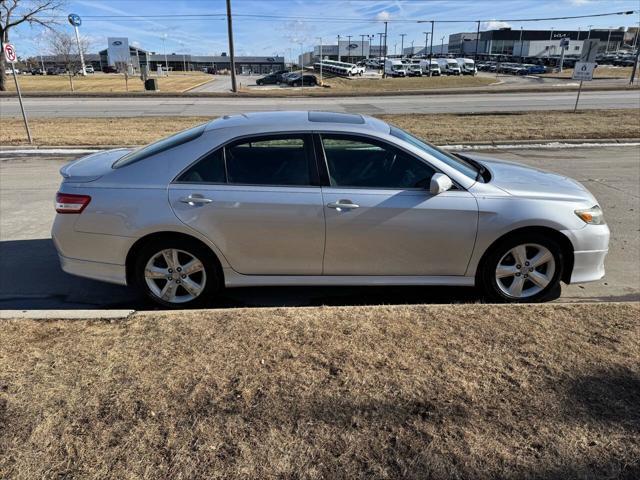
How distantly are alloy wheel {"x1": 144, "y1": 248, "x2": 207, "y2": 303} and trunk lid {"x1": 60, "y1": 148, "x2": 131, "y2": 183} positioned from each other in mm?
882

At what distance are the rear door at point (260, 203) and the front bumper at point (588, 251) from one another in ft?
6.94

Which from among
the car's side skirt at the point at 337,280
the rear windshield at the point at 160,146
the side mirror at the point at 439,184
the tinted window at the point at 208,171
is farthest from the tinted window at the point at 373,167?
the rear windshield at the point at 160,146

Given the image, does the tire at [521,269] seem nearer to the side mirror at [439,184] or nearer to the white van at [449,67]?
the side mirror at [439,184]

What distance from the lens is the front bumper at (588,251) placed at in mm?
4031

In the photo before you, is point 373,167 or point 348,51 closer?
point 373,167

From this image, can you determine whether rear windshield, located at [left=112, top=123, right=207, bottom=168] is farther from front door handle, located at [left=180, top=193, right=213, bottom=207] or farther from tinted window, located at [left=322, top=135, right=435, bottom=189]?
tinted window, located at [left=322, top=135, right=435, bottom=189]

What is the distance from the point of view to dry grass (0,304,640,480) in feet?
7.38

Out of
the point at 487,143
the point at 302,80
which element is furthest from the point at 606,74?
the point at 487,143

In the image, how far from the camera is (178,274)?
405 cm

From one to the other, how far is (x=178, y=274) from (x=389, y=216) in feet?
5.91

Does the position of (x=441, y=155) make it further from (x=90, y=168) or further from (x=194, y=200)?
(x=90, y=168)

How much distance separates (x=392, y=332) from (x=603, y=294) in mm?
2450

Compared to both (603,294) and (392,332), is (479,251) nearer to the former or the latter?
(392,332)

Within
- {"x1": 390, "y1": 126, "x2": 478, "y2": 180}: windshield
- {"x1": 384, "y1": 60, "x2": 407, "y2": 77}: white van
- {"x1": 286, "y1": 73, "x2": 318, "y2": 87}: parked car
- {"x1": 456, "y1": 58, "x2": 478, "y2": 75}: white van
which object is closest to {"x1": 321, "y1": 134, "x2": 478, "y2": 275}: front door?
{"x1": 390, "y1": 126, "x2": 478, "y2": 180}: windshield
